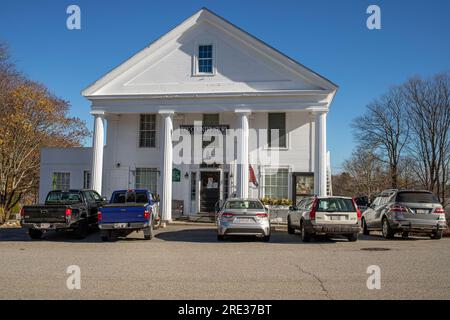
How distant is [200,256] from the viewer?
1130 cm

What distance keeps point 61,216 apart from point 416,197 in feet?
38.1

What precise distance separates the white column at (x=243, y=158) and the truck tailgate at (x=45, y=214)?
26.3ft

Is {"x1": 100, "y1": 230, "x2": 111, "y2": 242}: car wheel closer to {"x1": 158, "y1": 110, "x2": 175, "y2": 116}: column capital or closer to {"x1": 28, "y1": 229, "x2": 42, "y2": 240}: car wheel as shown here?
{"x1": 28, "y1": 229, "x2": 42, "y2": 240}: car wheel

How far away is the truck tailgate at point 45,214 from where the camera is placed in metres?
14.8

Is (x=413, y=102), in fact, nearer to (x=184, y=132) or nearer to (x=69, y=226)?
(x=184, y=132)

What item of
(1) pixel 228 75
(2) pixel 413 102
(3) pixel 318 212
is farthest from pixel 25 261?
(2) pixel 413 102

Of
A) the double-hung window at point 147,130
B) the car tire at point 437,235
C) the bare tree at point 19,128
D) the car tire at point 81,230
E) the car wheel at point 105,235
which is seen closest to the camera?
the car wheel at point 105,235

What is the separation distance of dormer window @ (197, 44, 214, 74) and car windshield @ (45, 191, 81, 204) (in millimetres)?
8515

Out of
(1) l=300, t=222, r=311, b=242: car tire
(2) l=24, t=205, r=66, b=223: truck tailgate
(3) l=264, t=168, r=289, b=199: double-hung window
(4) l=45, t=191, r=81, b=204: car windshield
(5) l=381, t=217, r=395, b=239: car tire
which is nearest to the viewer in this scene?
(1) l=300, t=222, r=311, b=242: car tire

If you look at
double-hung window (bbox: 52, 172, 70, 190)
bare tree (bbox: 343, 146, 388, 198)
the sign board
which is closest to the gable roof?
double-hung window (bbox: 52, 172, 70, 190)

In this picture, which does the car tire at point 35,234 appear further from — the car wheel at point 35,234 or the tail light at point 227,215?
the tail light at point 227,215

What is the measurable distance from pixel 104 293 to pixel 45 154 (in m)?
18.7

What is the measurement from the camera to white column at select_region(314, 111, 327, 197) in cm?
1966

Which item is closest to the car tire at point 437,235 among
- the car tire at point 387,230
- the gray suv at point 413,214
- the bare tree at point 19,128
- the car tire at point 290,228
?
the gray suv at point 413,214
